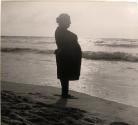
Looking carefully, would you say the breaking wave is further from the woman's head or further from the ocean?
the woman's head

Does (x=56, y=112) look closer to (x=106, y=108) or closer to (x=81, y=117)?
(x=81, y=117)

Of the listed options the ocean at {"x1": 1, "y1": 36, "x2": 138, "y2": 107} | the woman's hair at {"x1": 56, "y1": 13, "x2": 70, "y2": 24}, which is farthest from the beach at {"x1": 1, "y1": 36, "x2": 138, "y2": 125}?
the woman's hair at {"x1": 56, "y1": 13, "x2": 70, "y2": 24}

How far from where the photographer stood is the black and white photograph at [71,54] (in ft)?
5.65

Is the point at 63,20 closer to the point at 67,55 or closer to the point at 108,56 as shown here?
the point at 67,55

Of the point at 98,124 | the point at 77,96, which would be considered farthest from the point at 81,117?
the point at 77,96

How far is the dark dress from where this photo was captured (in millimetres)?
1733

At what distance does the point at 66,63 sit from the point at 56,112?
29 centimetres

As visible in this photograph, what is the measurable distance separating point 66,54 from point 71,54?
0.09 ft

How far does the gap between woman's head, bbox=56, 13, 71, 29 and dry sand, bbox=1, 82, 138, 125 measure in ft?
1.06

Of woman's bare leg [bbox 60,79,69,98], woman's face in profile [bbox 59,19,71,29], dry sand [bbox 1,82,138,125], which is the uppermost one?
woman's face in profile [bbox 59,19,71,29]

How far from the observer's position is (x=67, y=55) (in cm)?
178

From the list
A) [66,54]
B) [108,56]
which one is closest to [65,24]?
[66,54]

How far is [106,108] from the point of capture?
1659 mm

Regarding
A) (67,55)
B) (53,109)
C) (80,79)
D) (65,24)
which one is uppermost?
(65,24)
